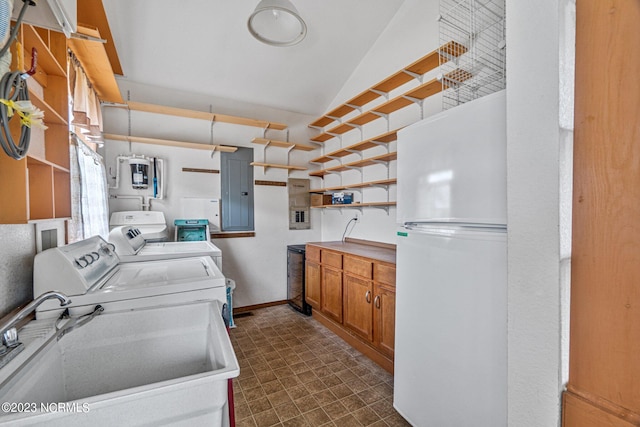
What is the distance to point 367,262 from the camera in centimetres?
243

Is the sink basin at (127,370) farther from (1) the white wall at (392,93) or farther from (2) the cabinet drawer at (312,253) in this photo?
(1) the white wall at (392,93)

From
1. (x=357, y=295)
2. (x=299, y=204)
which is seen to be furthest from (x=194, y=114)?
(x=357, y=295)

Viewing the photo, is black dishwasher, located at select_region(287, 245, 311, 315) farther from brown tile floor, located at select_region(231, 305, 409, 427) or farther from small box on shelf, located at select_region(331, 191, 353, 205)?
small box on shelf, located at select_region(331, 191, 353, 205)

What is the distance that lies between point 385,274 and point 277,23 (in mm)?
2121

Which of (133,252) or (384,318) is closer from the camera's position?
(133,252)

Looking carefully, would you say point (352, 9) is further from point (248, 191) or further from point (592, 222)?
point (592, 222)

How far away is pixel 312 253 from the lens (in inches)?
132

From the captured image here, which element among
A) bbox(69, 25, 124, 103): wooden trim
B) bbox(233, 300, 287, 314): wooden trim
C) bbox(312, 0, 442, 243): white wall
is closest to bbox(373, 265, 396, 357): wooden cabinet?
bbox(312, 0, 442, 243): white wall

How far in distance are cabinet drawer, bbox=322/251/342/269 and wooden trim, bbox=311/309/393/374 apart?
2.08 feet

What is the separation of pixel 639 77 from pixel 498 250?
25.9 inches

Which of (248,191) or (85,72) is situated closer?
(85,72)

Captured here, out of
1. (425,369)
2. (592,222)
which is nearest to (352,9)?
(592,222)

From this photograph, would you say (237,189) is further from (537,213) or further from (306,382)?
(537,213)

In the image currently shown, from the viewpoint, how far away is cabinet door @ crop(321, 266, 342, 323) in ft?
9.24
